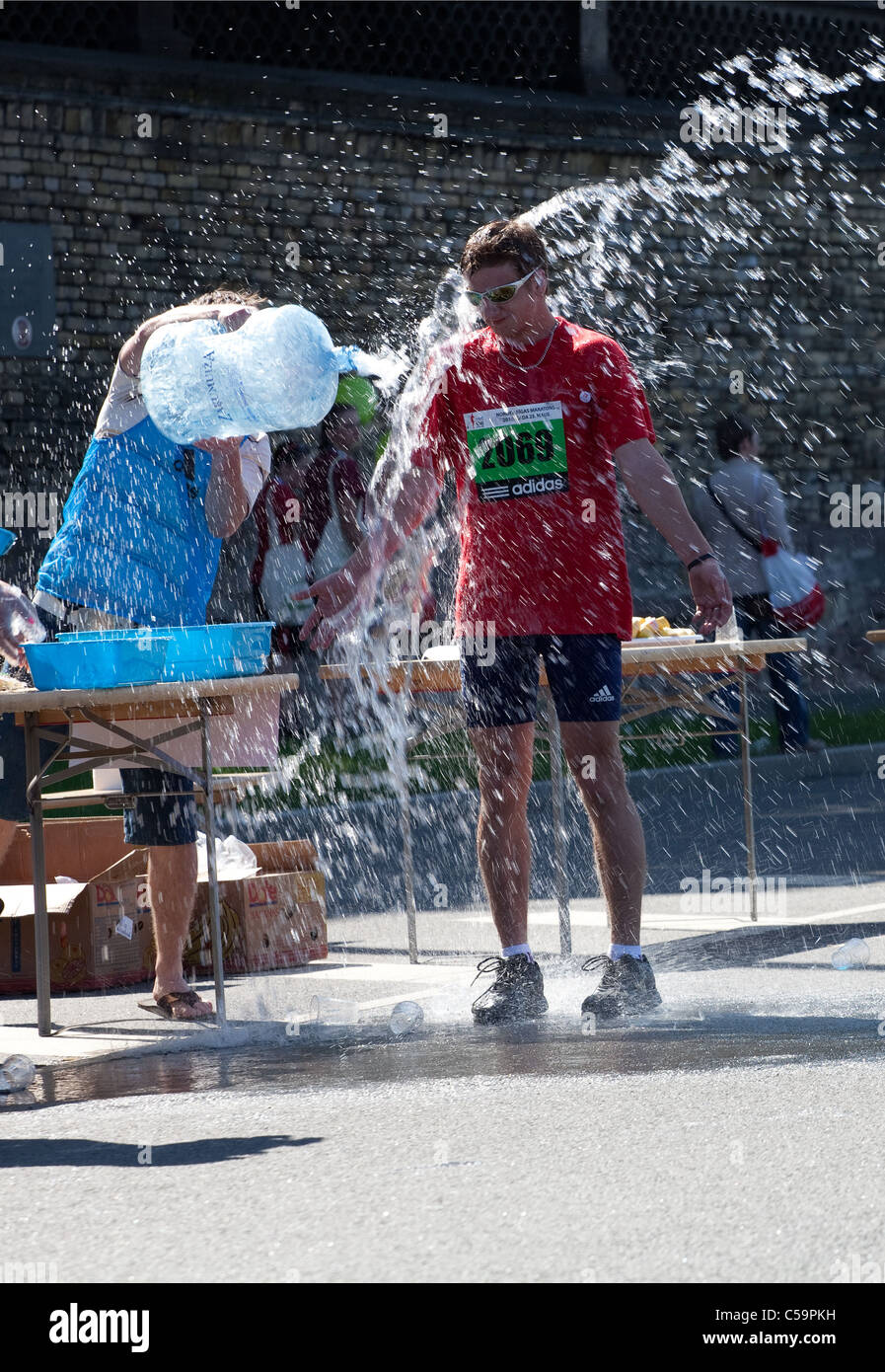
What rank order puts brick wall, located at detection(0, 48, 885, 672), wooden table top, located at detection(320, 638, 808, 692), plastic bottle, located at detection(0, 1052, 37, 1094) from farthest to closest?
brick wall, located at detection(0, 48, 885, 672) < wooden table top, located at detection(320, 638, 808, 692) < plastic bottle, located at detection(0, 1052, 37, 1094)

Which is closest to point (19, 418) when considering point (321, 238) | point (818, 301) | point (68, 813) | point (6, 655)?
point (321, 238)

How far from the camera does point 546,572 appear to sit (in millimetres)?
5906

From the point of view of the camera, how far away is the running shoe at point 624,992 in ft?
19.1

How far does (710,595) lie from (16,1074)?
222 cm

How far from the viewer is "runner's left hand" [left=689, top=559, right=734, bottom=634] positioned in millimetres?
5832

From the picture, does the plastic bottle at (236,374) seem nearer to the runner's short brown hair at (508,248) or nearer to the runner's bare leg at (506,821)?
the runner's short brown hair at (508,248)

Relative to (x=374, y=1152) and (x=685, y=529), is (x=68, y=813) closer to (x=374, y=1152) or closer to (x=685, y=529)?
(x=685, y=529)

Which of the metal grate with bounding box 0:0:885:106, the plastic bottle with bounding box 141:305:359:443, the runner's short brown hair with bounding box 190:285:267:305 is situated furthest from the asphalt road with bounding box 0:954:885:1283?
the metal grate with bounding box 0:0:885:106

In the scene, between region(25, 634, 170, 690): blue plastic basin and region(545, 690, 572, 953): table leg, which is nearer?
region(25, 634, 170, 690): blue plastic basin

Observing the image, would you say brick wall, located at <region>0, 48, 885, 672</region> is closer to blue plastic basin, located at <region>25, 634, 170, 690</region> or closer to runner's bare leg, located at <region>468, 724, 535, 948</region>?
runner's bare leg, located at <region>468, 724, 535, 948</region>

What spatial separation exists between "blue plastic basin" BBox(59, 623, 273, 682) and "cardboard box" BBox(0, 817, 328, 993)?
1.40 metres

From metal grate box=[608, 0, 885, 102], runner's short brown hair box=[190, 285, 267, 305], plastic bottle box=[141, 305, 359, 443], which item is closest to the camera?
plastic bottle box=[141, 305, 359, 443]

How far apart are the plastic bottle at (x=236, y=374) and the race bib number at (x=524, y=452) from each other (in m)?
0.53

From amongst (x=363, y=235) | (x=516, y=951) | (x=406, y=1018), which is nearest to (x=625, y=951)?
(x=516, y=951)
